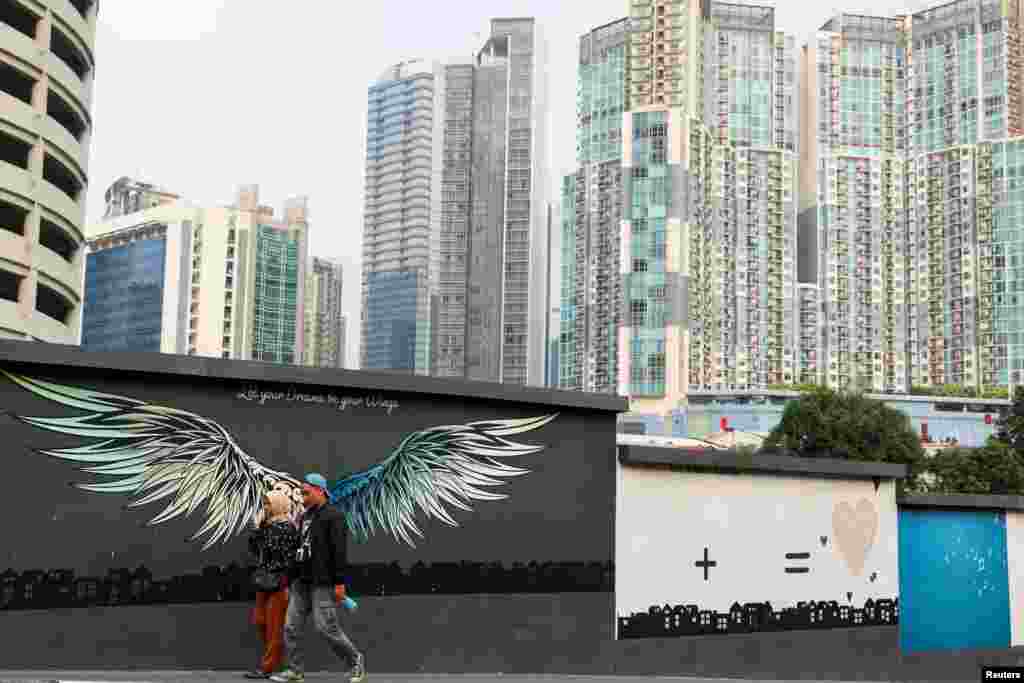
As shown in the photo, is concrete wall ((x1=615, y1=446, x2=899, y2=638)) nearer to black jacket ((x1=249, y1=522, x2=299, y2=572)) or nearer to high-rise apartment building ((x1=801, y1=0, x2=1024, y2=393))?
black jacket ((x1=249, y1=522, x2=299, y2=572))

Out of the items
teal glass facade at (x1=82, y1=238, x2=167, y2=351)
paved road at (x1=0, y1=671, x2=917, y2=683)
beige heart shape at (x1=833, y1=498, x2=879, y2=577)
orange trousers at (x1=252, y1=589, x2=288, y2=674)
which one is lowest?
paved road at (x1=0, y1=671, x2=917, y2=683)

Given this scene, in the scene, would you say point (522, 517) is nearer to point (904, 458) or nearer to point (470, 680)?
point (470, 680)

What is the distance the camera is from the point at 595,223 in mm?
Result: 137125

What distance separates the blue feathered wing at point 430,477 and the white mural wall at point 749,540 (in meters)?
1.60

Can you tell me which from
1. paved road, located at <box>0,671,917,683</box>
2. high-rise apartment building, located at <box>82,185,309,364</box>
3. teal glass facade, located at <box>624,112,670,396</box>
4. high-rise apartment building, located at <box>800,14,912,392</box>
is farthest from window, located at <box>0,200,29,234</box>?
high-rise apartment building, located at <box>82,185,309,364</box>

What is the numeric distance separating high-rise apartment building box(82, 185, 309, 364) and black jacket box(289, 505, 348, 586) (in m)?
165

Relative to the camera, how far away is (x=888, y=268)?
147m

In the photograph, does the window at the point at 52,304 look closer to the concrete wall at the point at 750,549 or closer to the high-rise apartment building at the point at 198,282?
the concrete wall at the point at 750,549

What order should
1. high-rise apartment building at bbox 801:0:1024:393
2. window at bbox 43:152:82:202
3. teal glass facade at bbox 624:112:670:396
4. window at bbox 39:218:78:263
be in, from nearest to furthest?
window at bbox 39:218:78:263, window at bbox 43:152:82:202, teal glass facade at bbox 624:112:670:396, high-rise apartment building at bbox 801:0:1024:393

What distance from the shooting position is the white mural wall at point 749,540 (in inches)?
501

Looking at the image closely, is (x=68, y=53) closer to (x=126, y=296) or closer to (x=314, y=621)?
(x=314, y=621)

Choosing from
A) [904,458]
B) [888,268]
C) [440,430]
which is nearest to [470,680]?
[440,430]

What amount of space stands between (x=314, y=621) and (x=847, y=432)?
7028cm

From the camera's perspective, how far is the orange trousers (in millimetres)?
9156
